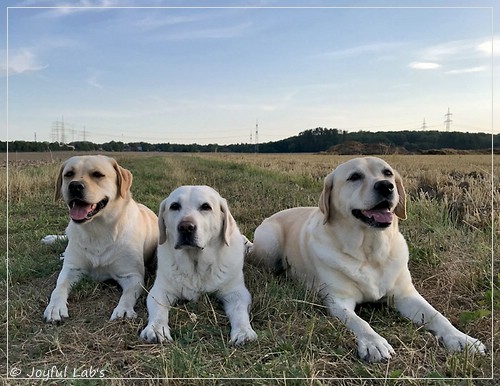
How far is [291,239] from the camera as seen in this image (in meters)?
3.91

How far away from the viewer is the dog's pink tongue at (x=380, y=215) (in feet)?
9.81

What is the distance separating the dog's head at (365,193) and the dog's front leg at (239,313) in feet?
2.67

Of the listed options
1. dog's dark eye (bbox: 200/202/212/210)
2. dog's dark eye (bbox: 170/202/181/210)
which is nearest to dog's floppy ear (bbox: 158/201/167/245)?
dog's dark eye (bbox: 170/202/181/210)

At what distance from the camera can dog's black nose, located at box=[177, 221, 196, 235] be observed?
9.84ft

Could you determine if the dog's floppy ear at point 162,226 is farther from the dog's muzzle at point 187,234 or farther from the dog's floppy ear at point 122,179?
the dog's floppy ear at point 122,179

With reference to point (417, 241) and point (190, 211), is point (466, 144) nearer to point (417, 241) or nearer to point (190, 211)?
point (417, 241)

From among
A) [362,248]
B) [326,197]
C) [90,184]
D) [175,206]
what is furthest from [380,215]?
[90,184]

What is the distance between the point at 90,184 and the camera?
3451mm

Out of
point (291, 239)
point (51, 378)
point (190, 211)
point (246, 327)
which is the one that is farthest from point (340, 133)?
point (51, 378)

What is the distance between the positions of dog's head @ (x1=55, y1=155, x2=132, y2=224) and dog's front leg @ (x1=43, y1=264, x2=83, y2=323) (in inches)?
17.4

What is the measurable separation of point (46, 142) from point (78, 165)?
0.98 feet

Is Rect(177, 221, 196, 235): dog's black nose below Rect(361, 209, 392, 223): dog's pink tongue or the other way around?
below

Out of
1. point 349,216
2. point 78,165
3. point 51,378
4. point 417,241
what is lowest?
point 51,378

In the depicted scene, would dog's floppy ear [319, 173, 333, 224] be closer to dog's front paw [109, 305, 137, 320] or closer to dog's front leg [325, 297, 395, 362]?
dog's front leg [325, 297, 395, 362]
